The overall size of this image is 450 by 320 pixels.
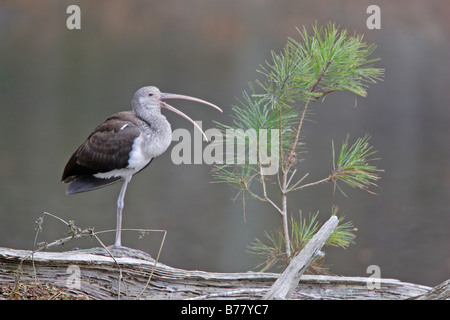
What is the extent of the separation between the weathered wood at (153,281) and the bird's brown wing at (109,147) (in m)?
0.24

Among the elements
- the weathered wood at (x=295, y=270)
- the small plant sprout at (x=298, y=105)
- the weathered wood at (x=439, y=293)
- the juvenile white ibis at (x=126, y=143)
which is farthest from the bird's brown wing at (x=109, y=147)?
the weathered wood at (x=439, y=293)

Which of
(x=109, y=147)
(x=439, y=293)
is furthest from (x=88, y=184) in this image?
(x=439, y=293)

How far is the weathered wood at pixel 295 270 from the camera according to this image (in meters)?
1.19

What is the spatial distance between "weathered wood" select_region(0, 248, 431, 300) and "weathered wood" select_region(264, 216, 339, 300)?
0.13 metres

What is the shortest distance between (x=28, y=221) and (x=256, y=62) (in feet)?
4.02

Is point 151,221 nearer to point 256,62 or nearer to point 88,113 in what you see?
point 88,113

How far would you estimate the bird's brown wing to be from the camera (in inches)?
59.0

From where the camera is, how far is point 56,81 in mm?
2676

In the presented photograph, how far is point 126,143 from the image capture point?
1496mm

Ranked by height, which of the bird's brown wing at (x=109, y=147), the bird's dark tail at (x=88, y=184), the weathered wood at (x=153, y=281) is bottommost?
the weathered wood at (x=153, y=281)

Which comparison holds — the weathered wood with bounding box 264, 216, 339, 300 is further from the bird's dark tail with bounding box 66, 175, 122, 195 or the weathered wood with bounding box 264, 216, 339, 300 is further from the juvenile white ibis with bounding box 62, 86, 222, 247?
the bird's dark tail with bounding box 66, 175, 122, 195

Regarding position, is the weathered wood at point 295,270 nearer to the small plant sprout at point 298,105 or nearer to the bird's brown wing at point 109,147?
the small plant sprout at point 298,105

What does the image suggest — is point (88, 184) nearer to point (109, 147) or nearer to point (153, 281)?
point (109, 147)

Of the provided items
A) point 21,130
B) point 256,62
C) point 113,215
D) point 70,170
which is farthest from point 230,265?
point 70,170
